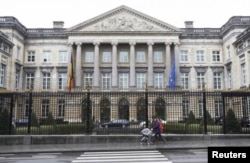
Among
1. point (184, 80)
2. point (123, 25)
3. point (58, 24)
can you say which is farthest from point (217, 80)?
point (58, 24)

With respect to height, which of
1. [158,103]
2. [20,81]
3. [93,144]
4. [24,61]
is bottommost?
[93,144]

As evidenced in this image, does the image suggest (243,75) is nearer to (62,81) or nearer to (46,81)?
(62,81)

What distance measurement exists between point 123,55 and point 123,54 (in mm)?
199

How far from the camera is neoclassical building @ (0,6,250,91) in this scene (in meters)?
56.2

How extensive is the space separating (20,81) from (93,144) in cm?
4222

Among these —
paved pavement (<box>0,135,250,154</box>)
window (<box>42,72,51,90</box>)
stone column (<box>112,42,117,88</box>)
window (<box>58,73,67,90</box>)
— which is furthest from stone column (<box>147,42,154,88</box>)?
paved pavement (<box>0,135,250,154</box>)

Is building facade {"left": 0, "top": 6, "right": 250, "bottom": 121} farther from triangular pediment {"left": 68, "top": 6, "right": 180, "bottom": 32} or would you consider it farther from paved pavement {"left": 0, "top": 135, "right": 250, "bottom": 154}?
paved pavement {"left": 0, "top": 135, "right": 250, "bottom": 154}

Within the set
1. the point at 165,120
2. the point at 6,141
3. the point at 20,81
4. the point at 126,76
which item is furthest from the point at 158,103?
the point at 20,81

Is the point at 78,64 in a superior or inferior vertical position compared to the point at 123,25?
inferior

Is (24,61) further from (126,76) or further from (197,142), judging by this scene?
(197,142)

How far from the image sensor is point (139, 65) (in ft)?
190

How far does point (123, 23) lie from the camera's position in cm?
5697

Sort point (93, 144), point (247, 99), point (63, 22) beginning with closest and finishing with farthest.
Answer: point (93, 144), point (247, 99), point (63, 22)

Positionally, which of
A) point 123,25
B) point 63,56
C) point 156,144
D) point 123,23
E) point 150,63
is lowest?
point 156,144
